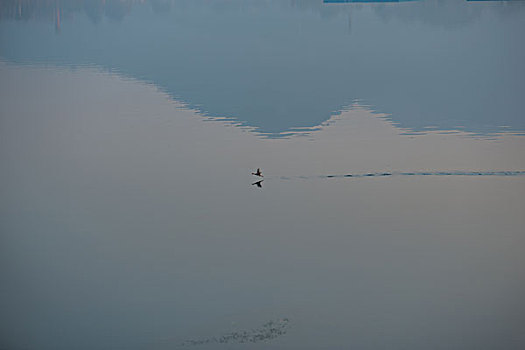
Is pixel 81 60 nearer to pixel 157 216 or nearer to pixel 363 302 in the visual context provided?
pixel 157 216

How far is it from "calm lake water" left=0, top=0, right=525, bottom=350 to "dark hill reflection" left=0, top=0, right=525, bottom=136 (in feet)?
0.05

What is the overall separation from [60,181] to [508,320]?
290cm

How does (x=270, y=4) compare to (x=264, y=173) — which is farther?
(x=270, y=4)

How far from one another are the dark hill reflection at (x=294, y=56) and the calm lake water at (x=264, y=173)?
0.05 feet

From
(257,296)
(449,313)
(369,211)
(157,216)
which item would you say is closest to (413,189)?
(369,211)

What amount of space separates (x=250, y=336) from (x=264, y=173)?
3.62 ft

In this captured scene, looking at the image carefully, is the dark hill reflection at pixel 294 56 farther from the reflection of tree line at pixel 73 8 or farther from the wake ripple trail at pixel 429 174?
the wake ripple trail at pixel 429 174

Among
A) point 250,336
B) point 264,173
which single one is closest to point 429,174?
point 264,173

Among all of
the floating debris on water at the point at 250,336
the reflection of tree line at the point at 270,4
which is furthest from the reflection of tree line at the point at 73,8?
the floating debris on water at the point at 250,336

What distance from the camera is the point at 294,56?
5469 mm

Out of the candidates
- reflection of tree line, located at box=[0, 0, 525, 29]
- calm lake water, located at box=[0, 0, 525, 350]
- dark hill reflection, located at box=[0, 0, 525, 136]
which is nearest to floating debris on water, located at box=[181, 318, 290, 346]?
calm lake water, located at box=[0, 0, 525, 350]

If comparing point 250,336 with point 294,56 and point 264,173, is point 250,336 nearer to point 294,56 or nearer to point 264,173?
point 264,173

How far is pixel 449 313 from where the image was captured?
4.71 meters

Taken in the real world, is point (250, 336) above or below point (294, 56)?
below
